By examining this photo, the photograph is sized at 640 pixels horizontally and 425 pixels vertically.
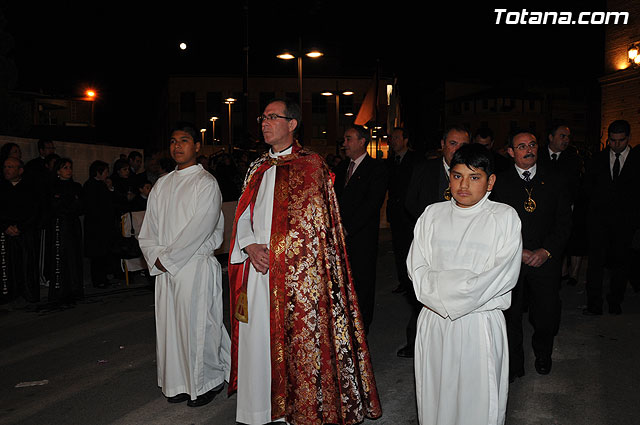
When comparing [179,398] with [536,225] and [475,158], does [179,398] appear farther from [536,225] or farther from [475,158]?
[536,225]

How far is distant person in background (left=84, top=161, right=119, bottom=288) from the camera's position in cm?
944

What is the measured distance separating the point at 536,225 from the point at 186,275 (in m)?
2.91

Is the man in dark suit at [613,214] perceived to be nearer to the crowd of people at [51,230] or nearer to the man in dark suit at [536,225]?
the man in dark suit at [536,225]

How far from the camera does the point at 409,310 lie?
7801mm

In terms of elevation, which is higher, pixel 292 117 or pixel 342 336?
pixel 292 117

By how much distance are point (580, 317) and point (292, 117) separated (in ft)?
15.9

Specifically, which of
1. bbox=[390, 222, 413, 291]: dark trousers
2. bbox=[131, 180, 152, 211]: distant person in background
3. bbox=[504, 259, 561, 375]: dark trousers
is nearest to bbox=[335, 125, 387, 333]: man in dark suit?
bbox=[504, 259, 561, 375]: dark trousers

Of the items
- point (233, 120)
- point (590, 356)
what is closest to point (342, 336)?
point (590, 356)

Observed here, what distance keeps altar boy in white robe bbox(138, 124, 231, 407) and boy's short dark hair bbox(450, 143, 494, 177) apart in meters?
2.18

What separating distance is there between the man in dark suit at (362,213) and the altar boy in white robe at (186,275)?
1.84 metres

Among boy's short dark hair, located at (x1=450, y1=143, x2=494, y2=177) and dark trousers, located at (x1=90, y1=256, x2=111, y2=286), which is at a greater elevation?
boy's short dark hair, located at (x1=450, y1=143, x2=494, y2=177)

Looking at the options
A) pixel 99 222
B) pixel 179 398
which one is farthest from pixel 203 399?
pixel 99 222

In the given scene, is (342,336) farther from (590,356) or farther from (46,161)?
(46,161)

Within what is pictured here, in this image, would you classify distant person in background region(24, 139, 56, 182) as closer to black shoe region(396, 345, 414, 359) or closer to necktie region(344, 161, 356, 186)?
necktie region(344, 161, 356, 186)
